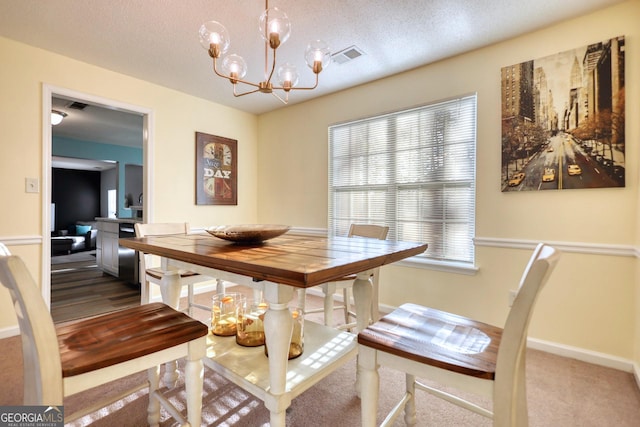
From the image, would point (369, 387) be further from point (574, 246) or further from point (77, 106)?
point (77, 106)

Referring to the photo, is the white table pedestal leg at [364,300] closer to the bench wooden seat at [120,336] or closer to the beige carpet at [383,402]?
the beige carpet at [383,402]

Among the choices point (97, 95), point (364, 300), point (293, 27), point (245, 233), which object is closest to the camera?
point (245, 233)

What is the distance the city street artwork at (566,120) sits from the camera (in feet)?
6.44

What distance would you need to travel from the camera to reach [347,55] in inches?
104

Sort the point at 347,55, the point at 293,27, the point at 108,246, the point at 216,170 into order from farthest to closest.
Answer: the point at 108,246 < the point at 216,170 < the point at 347,55 < the point at 293,27

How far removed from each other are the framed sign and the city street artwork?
10.4ft

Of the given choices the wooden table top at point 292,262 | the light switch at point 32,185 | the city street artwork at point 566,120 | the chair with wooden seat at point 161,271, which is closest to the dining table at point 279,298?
the wooden table top at point 292,262

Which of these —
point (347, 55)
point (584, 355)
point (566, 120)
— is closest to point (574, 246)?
point (584, 355)

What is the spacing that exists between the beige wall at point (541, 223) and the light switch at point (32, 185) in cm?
296

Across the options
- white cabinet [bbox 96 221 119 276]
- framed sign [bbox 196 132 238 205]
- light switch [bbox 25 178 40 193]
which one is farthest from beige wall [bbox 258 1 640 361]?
white cabinet [bbox 96 221 119 276]

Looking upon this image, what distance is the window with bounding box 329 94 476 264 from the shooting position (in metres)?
2.64

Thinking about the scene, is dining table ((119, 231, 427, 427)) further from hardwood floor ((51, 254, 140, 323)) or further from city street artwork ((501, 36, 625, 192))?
hardwood floor ((51, 254, 140, 323))

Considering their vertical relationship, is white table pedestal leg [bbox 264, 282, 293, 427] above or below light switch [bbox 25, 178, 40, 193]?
below

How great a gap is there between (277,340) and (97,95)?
315 centimetres
